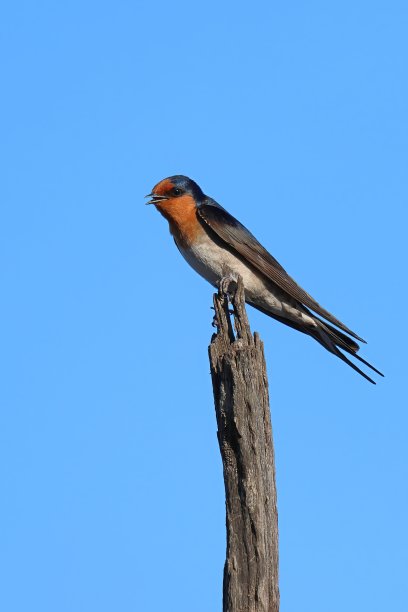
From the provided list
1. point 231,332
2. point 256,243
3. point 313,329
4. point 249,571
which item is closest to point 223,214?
point 256,243

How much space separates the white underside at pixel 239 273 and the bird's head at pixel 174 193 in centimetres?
49

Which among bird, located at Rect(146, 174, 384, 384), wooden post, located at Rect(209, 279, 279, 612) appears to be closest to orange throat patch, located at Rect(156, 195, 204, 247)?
bird, located at Rect(146, 174, 384, 384)

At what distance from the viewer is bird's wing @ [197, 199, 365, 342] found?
997cm

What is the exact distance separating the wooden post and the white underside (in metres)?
3.28

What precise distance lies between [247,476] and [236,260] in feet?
13.7

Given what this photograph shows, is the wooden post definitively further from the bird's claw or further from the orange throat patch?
the orange throat patch

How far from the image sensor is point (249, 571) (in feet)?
19.8

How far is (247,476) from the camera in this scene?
245 inches

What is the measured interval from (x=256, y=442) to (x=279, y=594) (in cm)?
93

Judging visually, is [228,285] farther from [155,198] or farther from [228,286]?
[155,198]

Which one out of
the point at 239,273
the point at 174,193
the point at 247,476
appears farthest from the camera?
the point at 174,193

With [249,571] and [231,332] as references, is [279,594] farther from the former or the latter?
[231,332]

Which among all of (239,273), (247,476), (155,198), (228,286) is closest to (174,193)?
(155,198)

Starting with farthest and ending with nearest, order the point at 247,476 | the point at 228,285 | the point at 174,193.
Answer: the point at 174,193, the point at 228,285, the point at 247,476
